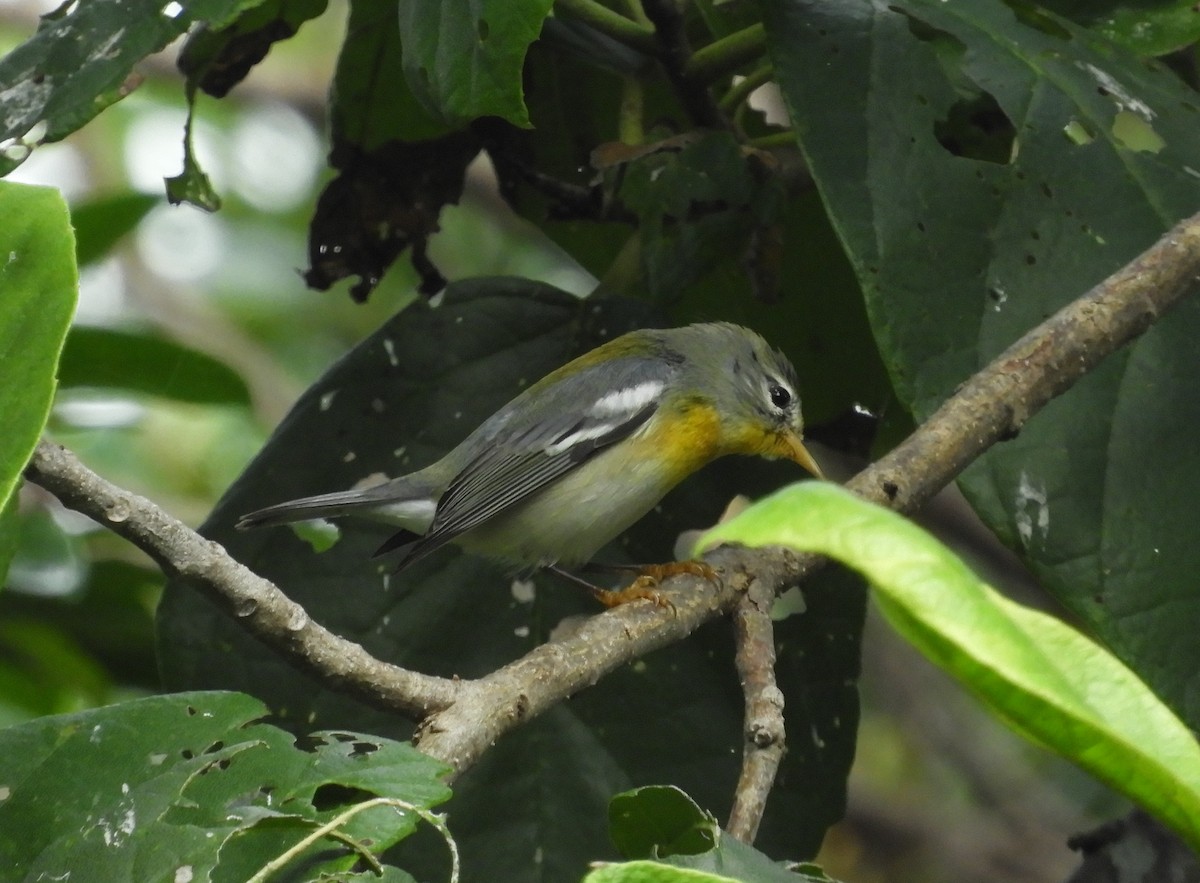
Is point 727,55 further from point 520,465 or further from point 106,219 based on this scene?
point 106,219

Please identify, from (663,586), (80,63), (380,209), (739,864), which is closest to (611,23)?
(380,209)

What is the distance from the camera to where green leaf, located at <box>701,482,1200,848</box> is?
84 centimetres

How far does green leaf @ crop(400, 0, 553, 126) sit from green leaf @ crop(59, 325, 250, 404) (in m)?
1.20

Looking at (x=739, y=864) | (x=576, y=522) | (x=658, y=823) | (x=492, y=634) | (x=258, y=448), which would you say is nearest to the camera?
(x=739, y=864)

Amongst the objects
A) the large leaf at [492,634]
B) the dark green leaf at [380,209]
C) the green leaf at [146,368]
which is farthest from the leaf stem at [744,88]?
the green leaf at [146,368]

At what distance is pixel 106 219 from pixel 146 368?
357mm

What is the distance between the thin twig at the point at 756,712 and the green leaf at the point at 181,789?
0.39 meters

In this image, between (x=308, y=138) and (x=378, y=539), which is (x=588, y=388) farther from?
(x=308, y=138)

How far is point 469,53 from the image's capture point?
202 cm

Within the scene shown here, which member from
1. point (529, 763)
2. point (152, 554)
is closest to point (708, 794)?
point (529, 763)

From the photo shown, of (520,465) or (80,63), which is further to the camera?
(520,465)

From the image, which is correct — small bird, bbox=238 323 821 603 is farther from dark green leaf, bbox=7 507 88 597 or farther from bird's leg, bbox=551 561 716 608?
dark green leaf, bbox=7 507 88 597

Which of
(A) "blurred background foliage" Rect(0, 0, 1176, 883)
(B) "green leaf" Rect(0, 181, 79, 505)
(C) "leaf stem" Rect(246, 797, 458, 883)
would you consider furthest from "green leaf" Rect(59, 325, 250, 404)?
(C) "leaf stem" Rect(246, 797, 458, 883)

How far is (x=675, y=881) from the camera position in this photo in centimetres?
100
